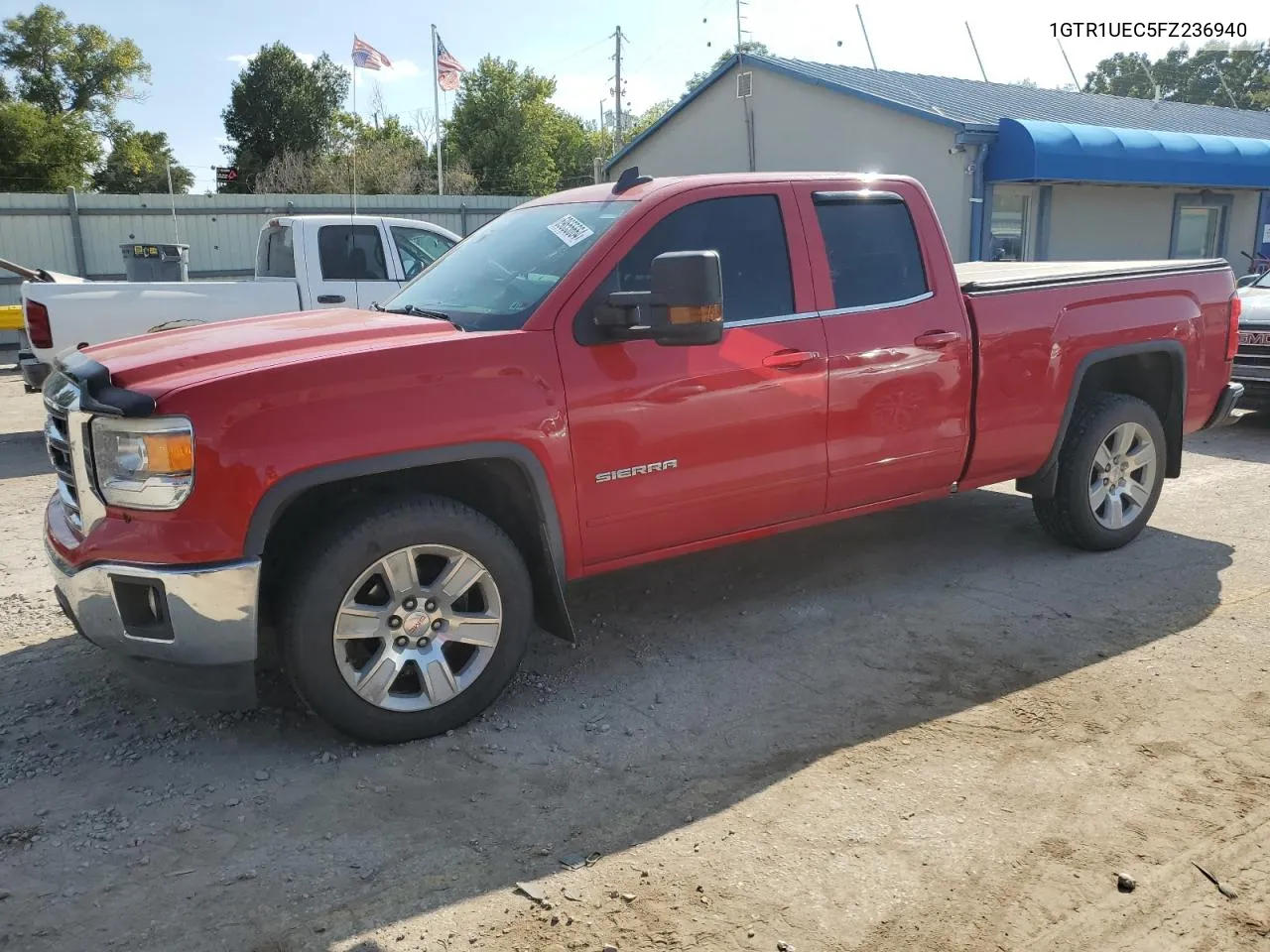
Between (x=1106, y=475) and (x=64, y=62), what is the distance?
4337 centimetres

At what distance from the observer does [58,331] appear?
333 inches

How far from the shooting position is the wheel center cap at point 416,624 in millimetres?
3576

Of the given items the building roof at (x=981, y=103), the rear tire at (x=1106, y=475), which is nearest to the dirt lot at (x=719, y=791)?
the rear tire at (x=1106, y=475)

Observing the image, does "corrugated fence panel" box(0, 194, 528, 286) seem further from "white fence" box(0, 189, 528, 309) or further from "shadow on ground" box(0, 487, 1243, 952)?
"shadow on ground" box(0, 487, 1243, 952)

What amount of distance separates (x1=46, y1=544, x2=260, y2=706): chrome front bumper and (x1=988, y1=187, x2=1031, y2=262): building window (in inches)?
659

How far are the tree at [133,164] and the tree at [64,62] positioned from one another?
4.23ft

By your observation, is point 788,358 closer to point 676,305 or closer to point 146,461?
point 676,305

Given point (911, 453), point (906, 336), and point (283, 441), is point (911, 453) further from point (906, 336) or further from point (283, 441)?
point (283, 441)

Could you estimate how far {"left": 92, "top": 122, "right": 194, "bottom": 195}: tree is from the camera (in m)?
38.0

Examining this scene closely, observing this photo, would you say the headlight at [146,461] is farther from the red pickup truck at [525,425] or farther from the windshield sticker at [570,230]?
the windshield sticker at [570,230]

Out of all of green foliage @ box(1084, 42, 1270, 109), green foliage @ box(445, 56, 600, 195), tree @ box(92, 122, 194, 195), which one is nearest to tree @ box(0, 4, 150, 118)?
tree @ box(92, 122, 194, 195)

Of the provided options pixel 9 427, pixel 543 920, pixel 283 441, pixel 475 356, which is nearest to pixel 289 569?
pixel 283 441

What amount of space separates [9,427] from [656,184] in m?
8.83

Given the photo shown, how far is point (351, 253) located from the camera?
9.40m
